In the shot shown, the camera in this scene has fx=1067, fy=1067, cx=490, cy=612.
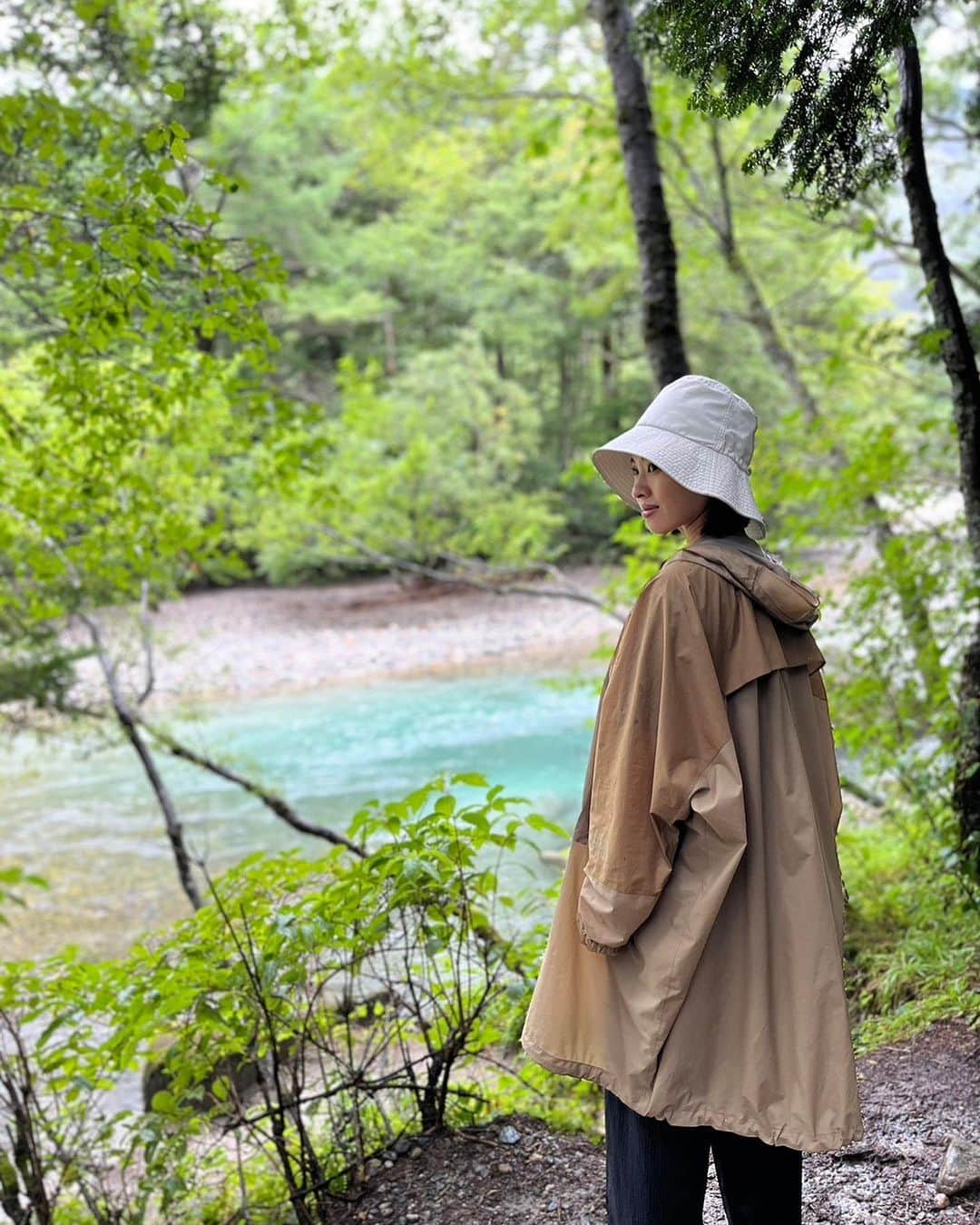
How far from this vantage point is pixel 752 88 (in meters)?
2.15

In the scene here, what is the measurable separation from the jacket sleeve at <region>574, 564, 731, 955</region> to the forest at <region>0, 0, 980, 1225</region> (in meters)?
0.88

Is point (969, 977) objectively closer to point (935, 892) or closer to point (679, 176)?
point (935, 892)

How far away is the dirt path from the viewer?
2307 mm

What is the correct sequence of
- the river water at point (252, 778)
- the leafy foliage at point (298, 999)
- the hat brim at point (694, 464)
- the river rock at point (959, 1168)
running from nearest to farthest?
the hat brim at point (694, 464) → the river rock at point (959, 1168) → the leafy foliage at point (298, 999) → the river water at point (252, 778)

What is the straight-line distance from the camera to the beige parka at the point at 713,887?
151 centimetres

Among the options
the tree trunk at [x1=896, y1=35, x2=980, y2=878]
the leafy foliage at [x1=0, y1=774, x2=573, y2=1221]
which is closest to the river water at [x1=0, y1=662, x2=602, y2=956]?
the tree trunk at [x1=896, y1=35, x2=980, y2=878]

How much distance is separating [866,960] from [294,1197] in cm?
204

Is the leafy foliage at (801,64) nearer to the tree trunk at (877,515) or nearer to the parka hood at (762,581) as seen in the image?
the parka hood at (762,581)

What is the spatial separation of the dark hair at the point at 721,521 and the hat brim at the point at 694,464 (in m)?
0.02

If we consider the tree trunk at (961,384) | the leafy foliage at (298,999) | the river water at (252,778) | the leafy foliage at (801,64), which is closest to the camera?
the leafy foliage at (801,64)

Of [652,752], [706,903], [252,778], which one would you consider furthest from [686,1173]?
[252,778]

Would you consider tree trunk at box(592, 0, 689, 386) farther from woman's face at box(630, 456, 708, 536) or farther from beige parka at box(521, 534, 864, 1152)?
beige parka at box(521, 534, 864, 1152)

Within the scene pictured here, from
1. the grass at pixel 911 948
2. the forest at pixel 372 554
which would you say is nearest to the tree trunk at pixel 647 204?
the forest at pixel 372 554

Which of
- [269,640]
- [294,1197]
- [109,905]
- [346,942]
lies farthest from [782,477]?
[269,640]
